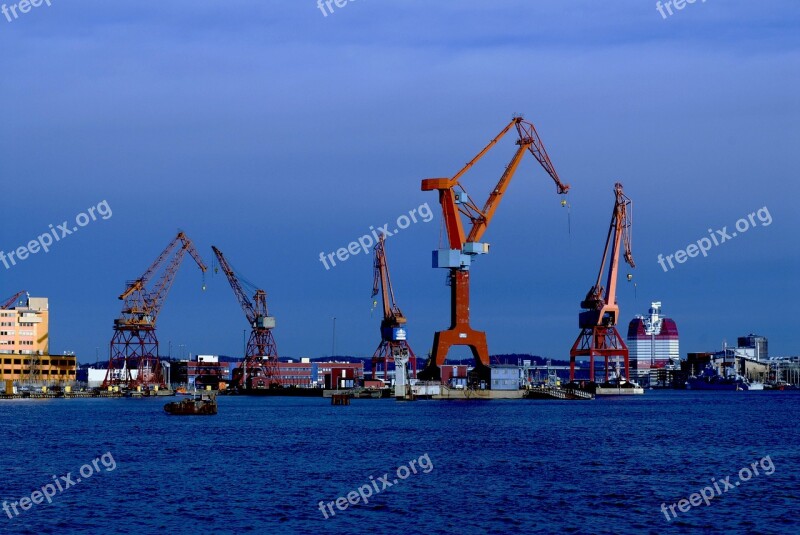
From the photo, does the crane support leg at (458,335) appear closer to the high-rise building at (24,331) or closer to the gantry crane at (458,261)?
the gantry crane at (458,261)

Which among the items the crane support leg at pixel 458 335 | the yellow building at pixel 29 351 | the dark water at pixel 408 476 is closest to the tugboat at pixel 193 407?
the dark water at pixel 408 476

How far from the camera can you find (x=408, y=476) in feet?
154

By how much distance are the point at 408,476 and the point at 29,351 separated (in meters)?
150

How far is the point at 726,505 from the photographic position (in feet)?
128

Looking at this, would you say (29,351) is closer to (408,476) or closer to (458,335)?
(458,335)

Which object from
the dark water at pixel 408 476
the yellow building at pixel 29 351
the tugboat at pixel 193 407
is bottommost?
the dark water at pixel 408 476

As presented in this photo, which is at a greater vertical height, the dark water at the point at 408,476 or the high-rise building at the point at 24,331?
the high-rise building at the point at 24,331

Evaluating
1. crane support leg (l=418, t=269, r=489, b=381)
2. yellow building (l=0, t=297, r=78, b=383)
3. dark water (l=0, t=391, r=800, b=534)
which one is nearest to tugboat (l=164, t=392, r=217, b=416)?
dark water (l=0, t=391, r=800, b=534)

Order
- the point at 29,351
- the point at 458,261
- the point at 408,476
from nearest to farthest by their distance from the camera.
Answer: the point at 408,476 < the point at 458,261 < the point at 29,351

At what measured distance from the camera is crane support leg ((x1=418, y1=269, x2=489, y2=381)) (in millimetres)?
136500

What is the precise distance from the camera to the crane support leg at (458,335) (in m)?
136

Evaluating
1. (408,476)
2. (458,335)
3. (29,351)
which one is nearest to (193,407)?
(458,335)

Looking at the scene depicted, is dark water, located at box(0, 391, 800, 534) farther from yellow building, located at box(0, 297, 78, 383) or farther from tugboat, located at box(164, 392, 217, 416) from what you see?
yellow building, located at box(0, 297, 78, 383)

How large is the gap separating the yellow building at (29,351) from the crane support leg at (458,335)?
70.6 metres
